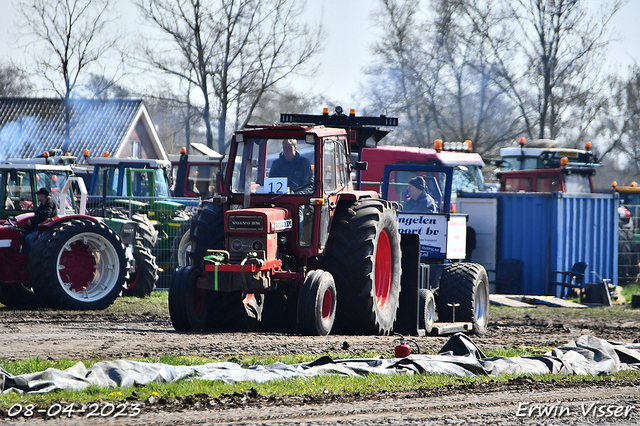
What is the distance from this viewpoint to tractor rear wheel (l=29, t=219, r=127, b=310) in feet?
38.4

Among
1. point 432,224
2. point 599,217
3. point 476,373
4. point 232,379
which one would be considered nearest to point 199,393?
point 232,379

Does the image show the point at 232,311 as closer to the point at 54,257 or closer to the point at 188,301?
the point at 188,301

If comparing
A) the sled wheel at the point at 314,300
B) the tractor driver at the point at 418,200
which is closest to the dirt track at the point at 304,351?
the sled wheel at the point at 314,300

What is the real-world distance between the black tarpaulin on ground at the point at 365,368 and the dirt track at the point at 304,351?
553 millimetres

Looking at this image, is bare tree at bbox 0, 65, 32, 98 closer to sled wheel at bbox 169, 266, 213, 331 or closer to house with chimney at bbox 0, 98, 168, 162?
house with chimney at bbox 0, 98, 168, 162

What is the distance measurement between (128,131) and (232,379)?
119 feet

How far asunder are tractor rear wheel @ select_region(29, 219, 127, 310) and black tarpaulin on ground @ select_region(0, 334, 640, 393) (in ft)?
19.4

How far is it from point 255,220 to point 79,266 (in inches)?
190

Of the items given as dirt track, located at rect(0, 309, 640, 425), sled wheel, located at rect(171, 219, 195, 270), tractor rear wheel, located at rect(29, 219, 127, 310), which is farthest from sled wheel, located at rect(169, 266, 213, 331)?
sled wheel, located at rect(171, 219, 195, 270)

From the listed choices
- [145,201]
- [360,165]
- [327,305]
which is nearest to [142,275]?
[145,201]

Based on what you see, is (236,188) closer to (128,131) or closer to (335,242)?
(335,242)

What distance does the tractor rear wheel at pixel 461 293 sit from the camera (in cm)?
1107

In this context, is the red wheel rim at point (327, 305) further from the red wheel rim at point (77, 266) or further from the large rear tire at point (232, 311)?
the red wheel rim at point (77, 266)

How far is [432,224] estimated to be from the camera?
1175 cm
